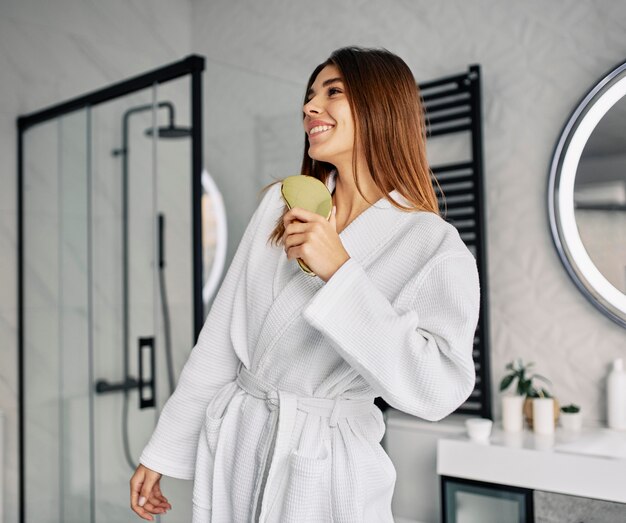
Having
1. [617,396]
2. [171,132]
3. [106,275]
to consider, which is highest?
[171,132]

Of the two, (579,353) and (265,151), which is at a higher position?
(265,151)

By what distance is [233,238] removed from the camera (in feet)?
7.23

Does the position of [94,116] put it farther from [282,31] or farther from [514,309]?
[514,309]

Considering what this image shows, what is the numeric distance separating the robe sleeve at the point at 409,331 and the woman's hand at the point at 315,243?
2cm

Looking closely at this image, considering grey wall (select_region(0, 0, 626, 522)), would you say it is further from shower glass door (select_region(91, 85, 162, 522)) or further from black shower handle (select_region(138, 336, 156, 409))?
black shower handle (select_region(138, 336, 156, 409))

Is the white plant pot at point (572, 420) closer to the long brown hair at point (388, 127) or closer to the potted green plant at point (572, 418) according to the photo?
the potted green plant at point (572, 418)

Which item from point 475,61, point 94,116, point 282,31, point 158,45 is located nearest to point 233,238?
point 94,116

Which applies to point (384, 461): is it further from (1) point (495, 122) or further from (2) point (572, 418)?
(1) point (495, 122)

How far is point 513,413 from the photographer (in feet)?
6.58

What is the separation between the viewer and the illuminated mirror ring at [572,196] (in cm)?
196

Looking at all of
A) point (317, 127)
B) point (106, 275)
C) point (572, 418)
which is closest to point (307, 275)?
point (317, 127)

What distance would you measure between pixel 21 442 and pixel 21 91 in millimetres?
1386

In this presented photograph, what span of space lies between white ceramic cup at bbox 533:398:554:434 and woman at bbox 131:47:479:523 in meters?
0.92

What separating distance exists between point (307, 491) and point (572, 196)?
1.39 meters
